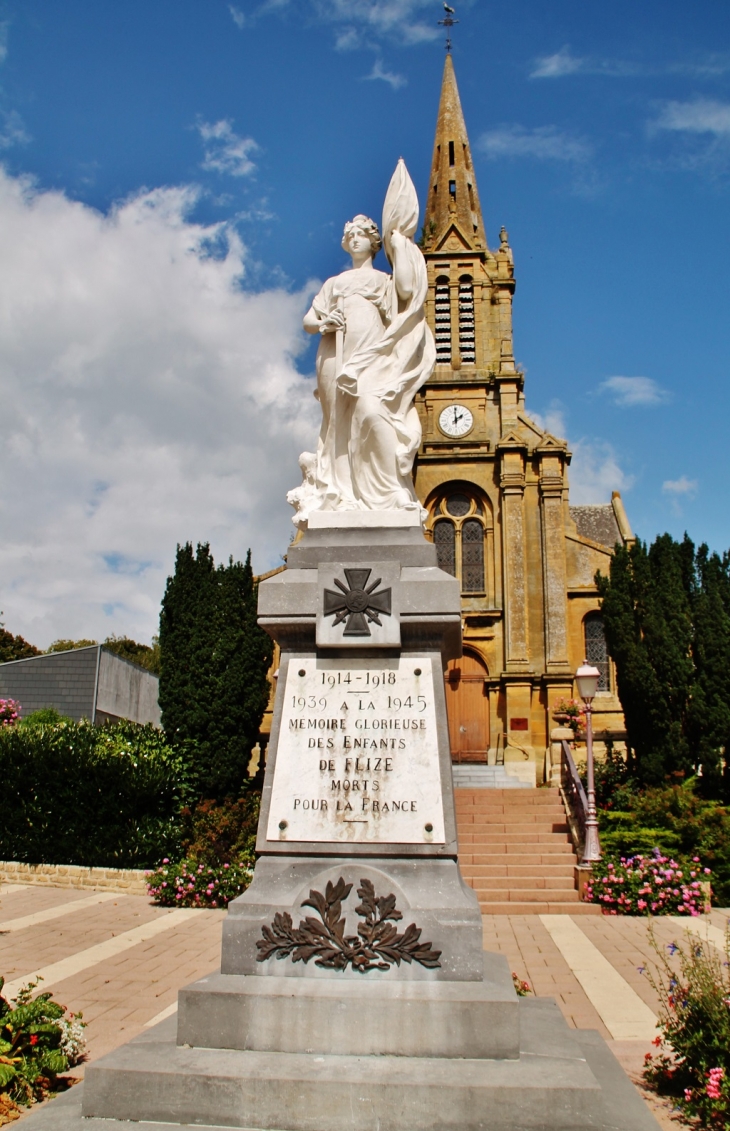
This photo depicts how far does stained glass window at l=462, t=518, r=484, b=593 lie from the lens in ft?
92.1

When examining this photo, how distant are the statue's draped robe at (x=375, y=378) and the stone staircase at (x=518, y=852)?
7105mm

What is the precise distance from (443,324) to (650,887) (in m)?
23.2

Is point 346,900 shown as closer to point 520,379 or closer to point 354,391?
point 354,391

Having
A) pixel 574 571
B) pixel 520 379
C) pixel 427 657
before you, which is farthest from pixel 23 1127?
pixel 520 379

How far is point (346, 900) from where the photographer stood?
4.35m

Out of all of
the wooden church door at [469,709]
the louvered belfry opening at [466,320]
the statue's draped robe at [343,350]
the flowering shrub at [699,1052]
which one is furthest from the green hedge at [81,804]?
the louvered belfry opening at [466,320]

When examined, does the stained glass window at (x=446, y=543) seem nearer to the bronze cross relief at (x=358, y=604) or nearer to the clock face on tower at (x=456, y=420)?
the clock face on tower at (x=456, y=420)

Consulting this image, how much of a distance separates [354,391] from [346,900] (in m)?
3.20

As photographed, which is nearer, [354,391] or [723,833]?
[354,391]

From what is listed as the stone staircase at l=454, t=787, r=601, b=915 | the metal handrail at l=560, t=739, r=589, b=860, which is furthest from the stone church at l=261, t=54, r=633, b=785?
the stone staircase at l=454, t=787, r=601, b=915

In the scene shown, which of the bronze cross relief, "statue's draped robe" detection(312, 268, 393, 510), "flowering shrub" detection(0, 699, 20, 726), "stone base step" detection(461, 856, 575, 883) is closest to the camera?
the bronze cross relief

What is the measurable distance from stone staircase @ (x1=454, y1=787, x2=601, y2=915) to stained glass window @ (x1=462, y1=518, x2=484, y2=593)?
10295 mm

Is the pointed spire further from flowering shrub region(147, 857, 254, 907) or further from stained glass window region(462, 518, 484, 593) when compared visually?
flowering shrub region(147, 857, 254, 907)

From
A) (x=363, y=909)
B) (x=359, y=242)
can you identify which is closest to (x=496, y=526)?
(x=359, y=242)
